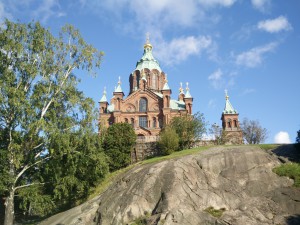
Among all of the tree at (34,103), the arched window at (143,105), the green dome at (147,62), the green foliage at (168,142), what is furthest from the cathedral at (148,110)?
the tree at (34,103)

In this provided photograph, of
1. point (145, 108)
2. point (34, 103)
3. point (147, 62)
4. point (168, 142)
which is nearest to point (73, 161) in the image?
point (34, 103)

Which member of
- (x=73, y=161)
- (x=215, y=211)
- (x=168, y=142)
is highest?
(x=168, y=142)

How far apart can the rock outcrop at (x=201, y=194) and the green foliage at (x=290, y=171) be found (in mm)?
447

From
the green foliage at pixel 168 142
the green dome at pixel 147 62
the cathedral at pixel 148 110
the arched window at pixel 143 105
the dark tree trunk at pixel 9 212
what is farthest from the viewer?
the green dome at pixel 147 62

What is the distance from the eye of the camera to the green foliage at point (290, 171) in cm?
2445

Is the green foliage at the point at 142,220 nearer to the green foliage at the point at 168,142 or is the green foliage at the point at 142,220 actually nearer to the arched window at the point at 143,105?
the green foliage at the point at 168,142

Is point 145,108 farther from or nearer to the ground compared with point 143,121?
farther from the ground

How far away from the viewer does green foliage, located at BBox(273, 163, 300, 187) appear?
2445 cm

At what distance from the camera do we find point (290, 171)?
25188 mm

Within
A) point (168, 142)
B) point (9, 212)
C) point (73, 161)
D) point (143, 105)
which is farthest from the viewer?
point (143, 105)

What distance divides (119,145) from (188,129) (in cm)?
968

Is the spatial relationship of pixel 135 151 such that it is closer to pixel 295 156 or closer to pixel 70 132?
pixel 70 132

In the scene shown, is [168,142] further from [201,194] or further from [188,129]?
[201,194]

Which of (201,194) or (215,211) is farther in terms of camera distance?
(201,194)
